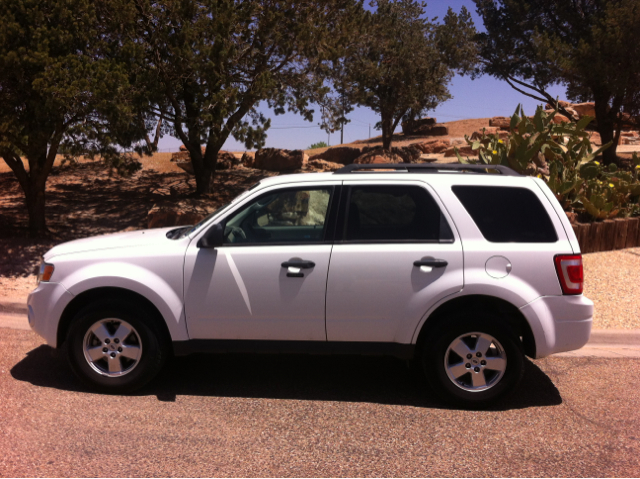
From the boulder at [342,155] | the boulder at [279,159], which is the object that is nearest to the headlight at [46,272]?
the boulder at [279,159]

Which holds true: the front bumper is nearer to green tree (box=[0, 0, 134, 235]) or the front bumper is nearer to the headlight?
the headlight

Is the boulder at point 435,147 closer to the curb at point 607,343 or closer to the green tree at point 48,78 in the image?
the green tree at point 48,78

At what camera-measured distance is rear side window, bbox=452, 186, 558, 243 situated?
481 centimetres

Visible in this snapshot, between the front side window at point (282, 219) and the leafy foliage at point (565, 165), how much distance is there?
19.6ft

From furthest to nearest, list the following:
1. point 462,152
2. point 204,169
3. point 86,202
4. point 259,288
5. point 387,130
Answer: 1. point 387,130
2. point 462,152
3. point 204,169
4. point 86,202
5. point 259,288

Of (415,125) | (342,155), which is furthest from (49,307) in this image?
(415,125)

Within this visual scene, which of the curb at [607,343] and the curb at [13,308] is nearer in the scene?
the curb at [607,343]

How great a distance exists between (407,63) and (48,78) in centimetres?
1905

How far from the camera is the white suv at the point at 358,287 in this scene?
4.71 metres

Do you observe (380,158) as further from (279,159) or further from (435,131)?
(435,131)

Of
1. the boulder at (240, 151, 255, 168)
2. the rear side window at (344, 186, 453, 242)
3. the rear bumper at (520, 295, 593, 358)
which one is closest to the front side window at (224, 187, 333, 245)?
the rear side window at (344, 186, 453, 242)

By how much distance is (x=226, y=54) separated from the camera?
1252 centimetres

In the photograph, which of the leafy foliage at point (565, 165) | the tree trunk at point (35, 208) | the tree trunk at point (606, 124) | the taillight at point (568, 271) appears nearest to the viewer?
the taillight at point (568, 271)

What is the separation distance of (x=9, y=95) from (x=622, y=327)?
9733 mm
